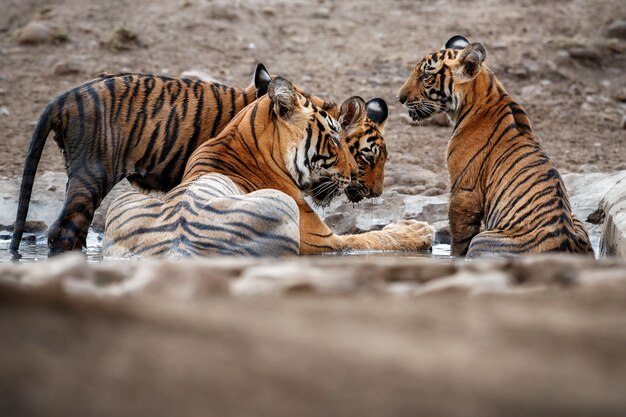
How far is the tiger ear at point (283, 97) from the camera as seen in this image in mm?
5426

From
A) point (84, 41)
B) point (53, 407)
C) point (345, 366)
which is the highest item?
point (345, 366)

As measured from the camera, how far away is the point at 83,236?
553 cm

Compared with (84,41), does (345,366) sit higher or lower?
higher

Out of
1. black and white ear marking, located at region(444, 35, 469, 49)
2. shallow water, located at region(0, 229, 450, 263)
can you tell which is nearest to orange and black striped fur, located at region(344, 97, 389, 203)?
shallow water, located at region(0, 229, 450, 263)

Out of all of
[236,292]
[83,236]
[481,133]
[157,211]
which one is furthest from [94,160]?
[236,292]

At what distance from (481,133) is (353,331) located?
456 centimetres

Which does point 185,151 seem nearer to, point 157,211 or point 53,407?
point 157,211

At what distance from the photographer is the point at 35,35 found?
36.6 ft

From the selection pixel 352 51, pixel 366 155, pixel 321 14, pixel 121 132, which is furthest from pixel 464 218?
pixel 321 14

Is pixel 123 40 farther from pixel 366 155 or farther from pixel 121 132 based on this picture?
pixel 366 155

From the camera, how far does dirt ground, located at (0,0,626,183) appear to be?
9.41 metres

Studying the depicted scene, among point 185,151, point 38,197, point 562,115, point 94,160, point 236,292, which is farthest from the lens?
point 562,115

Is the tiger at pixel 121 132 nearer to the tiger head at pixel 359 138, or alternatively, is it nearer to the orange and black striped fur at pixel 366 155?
the tiger head at pixel 359 138

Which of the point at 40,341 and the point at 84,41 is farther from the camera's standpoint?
the point at 84,41
